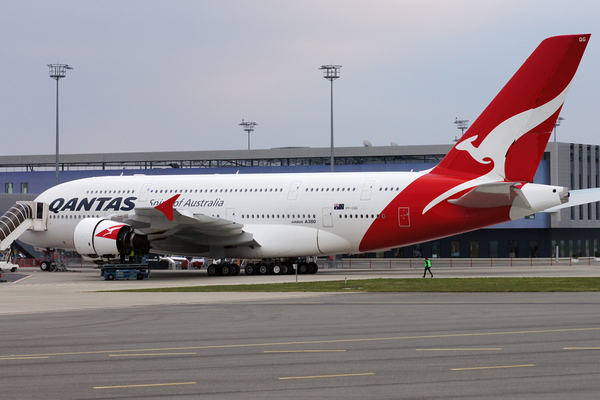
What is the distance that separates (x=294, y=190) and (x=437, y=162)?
93.4ft

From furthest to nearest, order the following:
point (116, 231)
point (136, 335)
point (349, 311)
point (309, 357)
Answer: point (116, 231), point (349, 311), point (136, 335), point (309, 357)

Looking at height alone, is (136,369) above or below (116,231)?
below

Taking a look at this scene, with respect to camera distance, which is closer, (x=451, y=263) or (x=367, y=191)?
(x=367, y=191)

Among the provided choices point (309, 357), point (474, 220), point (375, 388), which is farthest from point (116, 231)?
point (375, 388)

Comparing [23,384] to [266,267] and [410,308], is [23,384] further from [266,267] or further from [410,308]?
[266,267]

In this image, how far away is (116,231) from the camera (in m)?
34.9

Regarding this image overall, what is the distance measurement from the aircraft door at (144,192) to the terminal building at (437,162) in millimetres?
20807

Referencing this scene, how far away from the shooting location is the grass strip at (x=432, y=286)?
2467 cm

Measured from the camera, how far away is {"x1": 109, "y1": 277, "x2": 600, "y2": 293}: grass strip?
2467cm

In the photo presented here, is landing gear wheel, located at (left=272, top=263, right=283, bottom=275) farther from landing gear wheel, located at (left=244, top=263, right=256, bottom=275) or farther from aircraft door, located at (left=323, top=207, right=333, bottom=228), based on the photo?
aircraft door, located at (left=323, top=207, right=333, bottom=228)

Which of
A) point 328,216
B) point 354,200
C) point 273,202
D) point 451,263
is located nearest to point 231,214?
point 273,202

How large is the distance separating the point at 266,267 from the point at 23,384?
27781 mm

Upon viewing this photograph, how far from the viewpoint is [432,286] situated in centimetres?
2625

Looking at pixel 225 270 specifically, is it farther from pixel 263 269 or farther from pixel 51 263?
pixel 51 263
